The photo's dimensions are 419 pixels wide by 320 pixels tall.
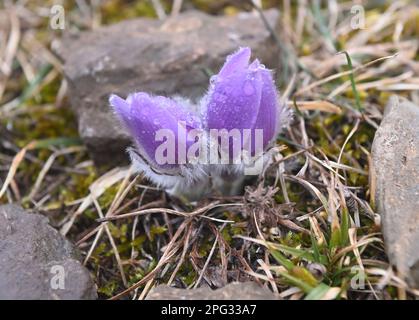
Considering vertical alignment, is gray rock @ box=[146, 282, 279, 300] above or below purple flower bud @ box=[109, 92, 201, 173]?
below

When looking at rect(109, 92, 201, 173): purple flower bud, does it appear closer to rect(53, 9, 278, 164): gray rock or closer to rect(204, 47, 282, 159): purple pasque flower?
rect(204, 47, 282, 159): purple pasque flower

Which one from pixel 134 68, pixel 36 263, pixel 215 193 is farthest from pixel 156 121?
pixel 134 68

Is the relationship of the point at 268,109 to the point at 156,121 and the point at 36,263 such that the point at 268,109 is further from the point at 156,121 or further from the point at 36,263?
the point at 36,263

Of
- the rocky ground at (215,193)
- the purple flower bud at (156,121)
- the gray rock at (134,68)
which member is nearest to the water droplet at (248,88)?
the purple flower bud at (156,121)

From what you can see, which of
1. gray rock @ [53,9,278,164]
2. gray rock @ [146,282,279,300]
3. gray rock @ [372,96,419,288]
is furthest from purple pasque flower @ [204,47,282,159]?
gray rock @ [53,9,278,164]

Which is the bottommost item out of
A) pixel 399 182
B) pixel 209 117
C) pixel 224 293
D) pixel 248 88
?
pixel 224 293

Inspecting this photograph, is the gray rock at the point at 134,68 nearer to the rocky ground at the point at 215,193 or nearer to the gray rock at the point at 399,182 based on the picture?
the rocky ground at the point at 215,193
